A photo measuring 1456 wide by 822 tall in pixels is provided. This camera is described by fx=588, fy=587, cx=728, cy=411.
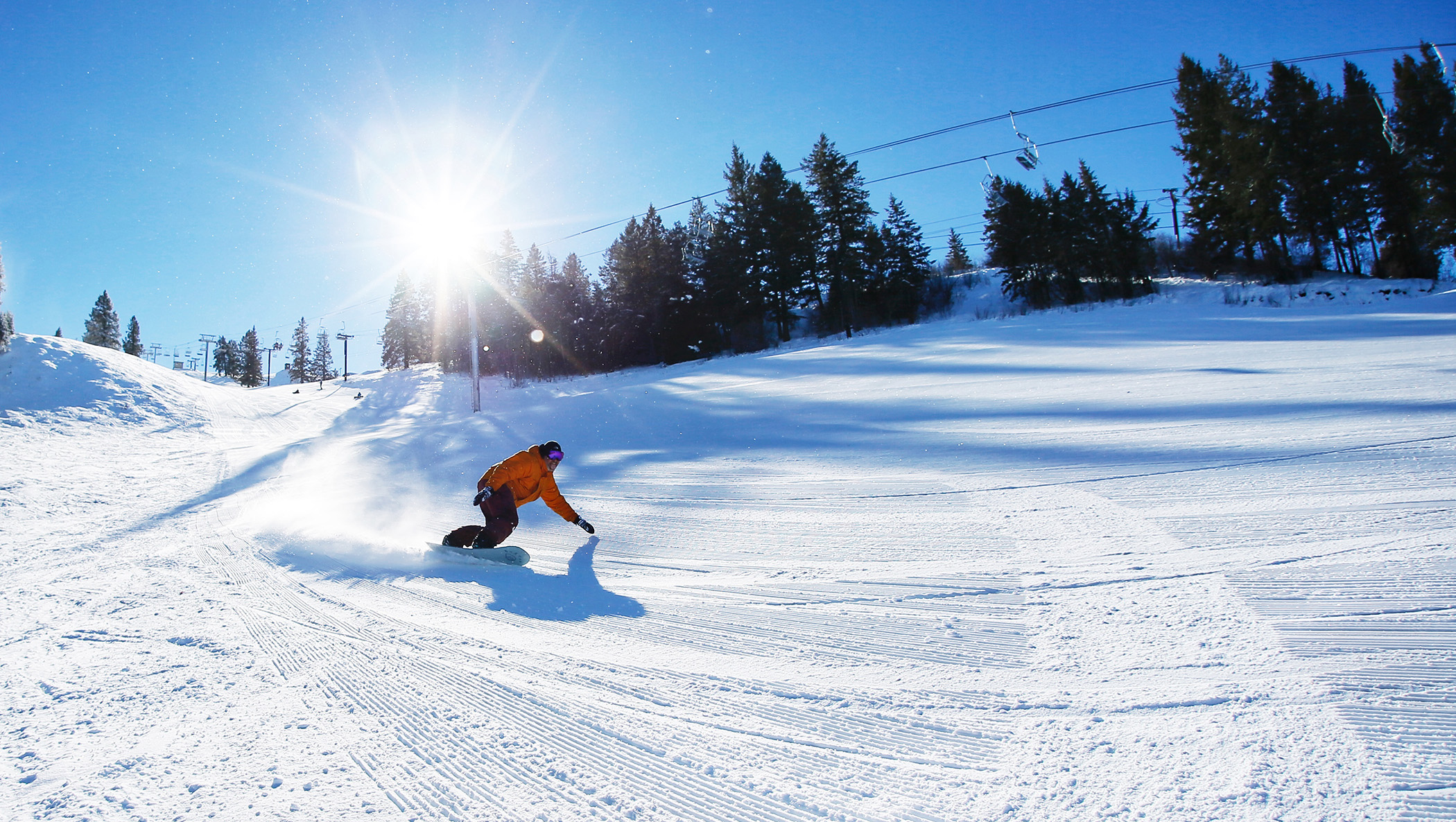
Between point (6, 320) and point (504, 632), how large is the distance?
30908 mm

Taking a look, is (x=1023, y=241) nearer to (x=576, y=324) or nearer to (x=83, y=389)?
(x=576, y=324)

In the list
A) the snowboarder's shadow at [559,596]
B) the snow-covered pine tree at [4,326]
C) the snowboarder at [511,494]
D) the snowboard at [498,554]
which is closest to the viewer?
the snowboarder's shadow at [559,596]

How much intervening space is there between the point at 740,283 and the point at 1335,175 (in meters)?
30.1

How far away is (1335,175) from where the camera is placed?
95.3 feet

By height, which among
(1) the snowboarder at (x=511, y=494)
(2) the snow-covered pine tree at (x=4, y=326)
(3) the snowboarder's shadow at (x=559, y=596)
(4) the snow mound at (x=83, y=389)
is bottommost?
(3) the snowboarder's shadow at (x=559, y=596)

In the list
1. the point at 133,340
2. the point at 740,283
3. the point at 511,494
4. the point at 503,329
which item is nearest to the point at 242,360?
the point at 133,340

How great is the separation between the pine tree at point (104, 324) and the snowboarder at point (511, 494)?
10097 cm

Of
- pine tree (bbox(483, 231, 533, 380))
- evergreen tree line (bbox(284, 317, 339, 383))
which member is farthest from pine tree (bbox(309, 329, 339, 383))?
pine tree (bbox(483, 231, 533, 380))

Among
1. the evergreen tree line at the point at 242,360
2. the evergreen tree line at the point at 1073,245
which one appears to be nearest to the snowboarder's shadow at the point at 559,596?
the evergreen tree line at the point at 1073,245

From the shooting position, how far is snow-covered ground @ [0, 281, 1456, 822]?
2.08 m

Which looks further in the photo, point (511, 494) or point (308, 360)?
point (308, 360)

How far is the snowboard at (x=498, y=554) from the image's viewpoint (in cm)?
522

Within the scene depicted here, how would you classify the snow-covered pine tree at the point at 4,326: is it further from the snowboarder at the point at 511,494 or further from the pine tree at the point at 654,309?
the snowboarder at the point at 511,494

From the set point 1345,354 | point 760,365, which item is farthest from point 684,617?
point 760,365
